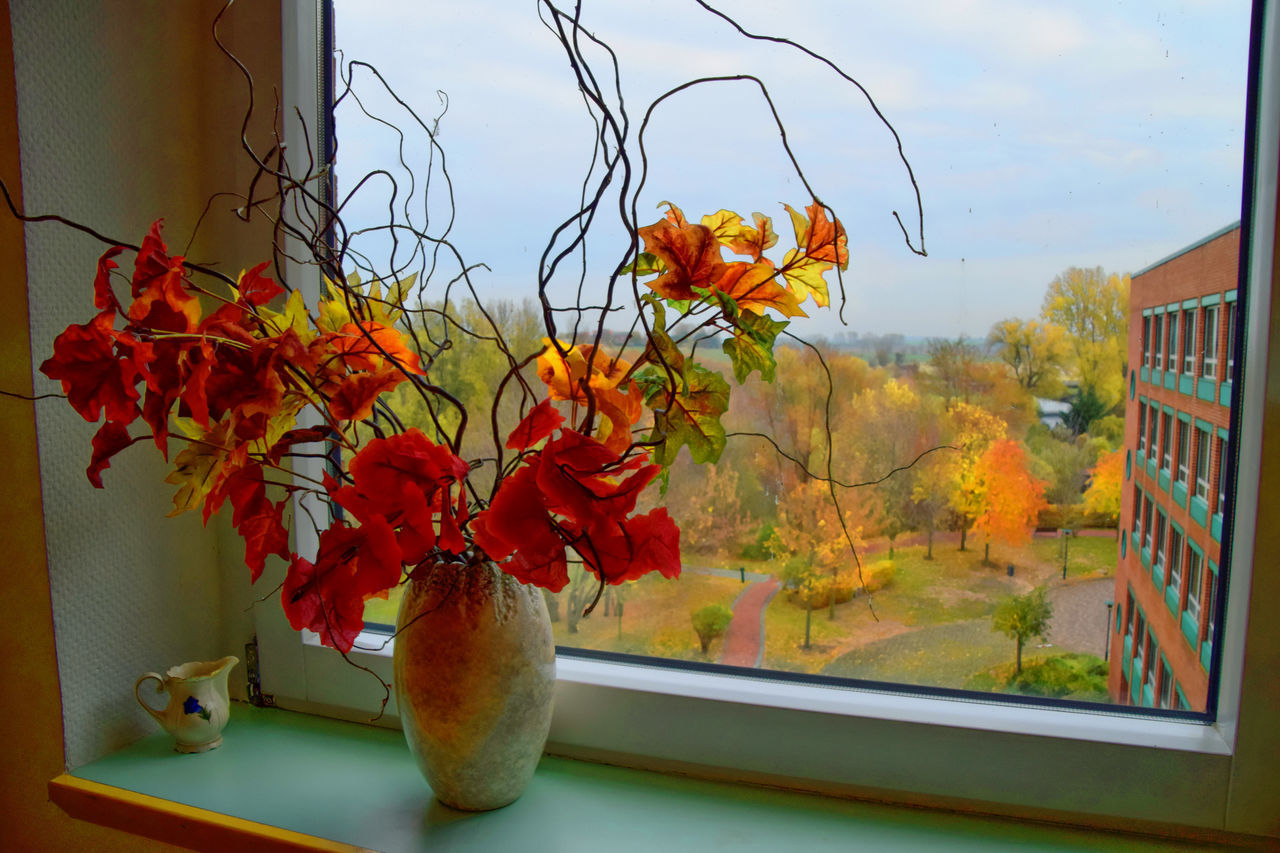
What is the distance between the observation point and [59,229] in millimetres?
903

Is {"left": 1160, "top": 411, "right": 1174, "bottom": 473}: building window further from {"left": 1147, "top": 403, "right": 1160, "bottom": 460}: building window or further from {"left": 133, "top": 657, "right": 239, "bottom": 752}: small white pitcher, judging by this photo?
{"left": 133, "top": 657, "right": 239, "bottom": 752}: small white pitcher

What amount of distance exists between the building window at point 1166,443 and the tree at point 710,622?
45cm

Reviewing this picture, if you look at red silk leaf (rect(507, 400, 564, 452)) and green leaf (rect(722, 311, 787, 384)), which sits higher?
green leaf (rect(722, 311, 787, 384))

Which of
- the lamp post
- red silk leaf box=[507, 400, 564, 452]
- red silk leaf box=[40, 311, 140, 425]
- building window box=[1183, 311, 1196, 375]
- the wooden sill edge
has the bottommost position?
the wooden sill edge

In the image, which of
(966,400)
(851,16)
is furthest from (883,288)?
(851,16)

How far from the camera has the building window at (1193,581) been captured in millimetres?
789

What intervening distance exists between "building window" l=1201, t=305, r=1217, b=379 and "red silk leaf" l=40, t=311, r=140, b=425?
0.89m

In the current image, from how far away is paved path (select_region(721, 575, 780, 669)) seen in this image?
92 centimetres

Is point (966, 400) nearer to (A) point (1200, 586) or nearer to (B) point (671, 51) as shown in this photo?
(A) point (1200, 586)

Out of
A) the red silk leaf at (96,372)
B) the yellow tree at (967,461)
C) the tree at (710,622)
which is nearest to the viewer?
the red silk leaf at (96,372)

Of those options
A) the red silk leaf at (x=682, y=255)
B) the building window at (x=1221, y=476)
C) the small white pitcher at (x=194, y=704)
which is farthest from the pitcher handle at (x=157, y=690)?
the building window at (x=1221, y=476)

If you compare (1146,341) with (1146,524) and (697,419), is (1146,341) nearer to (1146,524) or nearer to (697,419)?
(1146,524)

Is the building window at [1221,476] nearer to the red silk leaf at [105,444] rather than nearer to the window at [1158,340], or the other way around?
the window at [1158,340]

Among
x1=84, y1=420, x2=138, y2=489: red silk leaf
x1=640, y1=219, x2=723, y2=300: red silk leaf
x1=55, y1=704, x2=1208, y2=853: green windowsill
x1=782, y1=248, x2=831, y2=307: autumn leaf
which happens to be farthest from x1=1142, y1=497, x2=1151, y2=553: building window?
x1=84, y1=420, x2=138, y2=489: red silk leaf
